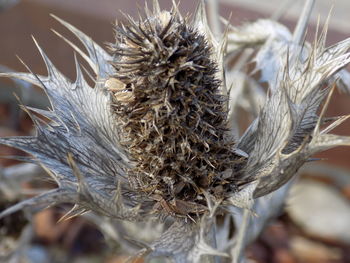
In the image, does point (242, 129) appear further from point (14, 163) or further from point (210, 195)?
point (210, 195)

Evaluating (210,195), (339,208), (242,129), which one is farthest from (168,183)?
(339,208)

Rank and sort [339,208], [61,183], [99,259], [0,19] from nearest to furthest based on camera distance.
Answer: [61,183], [99,259], [339,208], [0,19]

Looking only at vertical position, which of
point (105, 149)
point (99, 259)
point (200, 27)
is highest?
point (200, 27)

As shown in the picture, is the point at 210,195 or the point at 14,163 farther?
the point at 14,163

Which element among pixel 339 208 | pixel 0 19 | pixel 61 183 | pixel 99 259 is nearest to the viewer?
pixel 61 183
